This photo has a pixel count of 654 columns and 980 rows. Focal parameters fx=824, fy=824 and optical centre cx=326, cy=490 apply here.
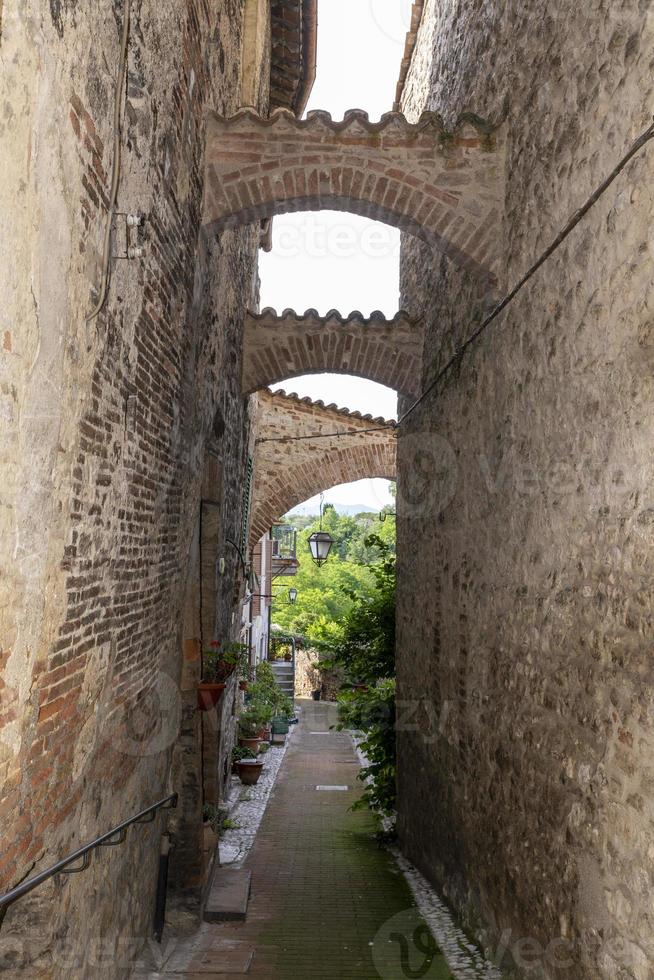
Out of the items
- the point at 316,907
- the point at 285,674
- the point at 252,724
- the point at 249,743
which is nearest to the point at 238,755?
the point at 249,743

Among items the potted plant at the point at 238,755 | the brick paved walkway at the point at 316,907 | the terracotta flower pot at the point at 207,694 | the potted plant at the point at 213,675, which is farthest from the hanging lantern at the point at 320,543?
the terracotta flower pot at the point at 207,694

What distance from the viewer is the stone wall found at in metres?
3.32

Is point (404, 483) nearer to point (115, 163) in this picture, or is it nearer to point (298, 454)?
point (298, 454)

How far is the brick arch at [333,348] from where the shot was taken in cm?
905

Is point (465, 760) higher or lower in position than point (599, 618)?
lower

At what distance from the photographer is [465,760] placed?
6152 mm

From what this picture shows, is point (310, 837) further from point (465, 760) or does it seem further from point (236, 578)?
point (465, 760)

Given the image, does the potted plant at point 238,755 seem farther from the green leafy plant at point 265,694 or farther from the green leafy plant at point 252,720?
the green leafy plant at point 265,694

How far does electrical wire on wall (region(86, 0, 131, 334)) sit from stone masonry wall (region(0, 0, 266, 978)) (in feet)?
0.15

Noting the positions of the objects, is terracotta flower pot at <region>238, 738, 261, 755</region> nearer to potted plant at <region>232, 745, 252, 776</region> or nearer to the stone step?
potted plant at <region>232, 745, 252, 776</region>

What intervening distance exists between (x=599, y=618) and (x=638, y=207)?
1737mm

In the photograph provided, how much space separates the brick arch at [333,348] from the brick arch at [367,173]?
2.86 meters

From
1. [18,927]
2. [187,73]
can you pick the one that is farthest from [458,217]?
[18,927]

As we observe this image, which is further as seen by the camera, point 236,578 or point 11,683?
point 236,578
